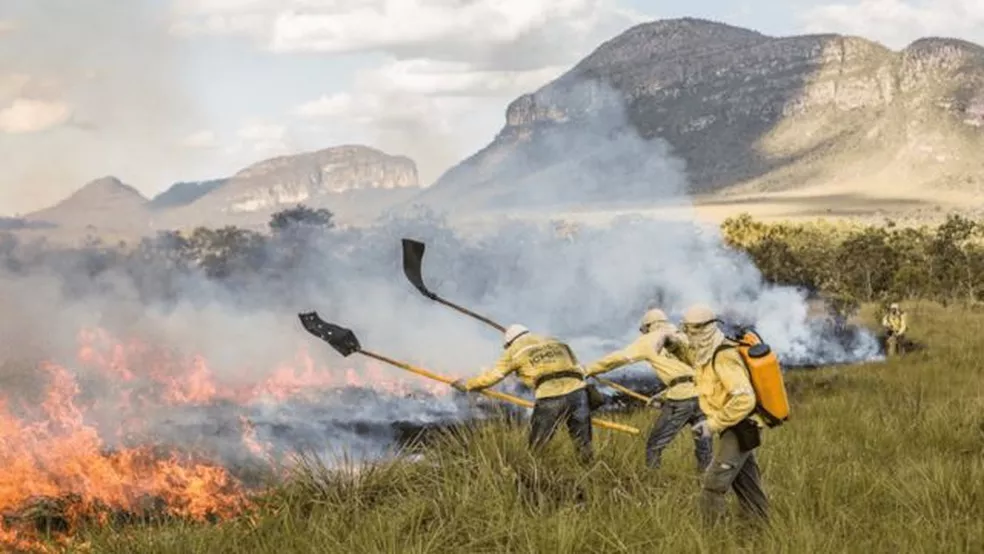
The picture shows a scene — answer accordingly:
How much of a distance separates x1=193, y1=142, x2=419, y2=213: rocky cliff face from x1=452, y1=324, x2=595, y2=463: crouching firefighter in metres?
38.9

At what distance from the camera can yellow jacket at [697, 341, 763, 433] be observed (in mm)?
7477

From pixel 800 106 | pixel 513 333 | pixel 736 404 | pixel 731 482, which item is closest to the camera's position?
pixel 736 404

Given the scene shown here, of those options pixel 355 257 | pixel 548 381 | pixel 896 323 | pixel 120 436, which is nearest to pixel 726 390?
pixel 548 381

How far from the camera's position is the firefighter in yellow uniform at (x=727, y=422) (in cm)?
751

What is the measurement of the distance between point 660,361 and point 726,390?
278 cm

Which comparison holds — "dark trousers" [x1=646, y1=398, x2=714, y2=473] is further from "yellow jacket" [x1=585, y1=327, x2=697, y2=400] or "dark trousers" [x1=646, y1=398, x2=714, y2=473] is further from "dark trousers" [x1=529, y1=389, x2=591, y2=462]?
"dark trousers" [x1=529, y1=389, x2=591, y2=462]

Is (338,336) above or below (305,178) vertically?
below

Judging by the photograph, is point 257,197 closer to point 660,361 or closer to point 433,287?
point 433,287

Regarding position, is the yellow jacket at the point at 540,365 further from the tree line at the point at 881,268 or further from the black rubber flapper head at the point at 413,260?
the tree line at the point at 881,268

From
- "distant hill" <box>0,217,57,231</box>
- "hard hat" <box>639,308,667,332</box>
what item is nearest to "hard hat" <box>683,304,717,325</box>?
"hard hat" <box>639,308,667,332</box>

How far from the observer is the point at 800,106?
14562cm

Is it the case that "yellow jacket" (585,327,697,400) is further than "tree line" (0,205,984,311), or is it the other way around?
"tree line" (0,205,984,311)

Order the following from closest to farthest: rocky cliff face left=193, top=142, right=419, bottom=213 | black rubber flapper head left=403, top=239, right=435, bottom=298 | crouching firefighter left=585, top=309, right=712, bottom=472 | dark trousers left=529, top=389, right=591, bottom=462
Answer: dark trousers left=529, top=389, right=591, bottom=462, crouching firefighter left=585, top=309, right=712, bottom=472, black rubber flapper head left=403, top=239, right=435, bottom=298, rocky cliff face left=193, top=142, right=419, bottom=213

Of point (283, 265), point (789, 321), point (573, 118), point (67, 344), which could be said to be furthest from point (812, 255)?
point (67, 344)
